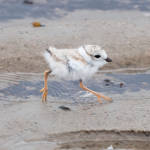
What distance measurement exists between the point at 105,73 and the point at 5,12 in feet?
9.01

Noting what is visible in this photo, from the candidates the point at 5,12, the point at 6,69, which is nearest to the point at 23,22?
the point at 5,12

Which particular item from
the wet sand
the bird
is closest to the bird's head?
the bird

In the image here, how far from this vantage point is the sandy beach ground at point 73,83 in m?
3.43

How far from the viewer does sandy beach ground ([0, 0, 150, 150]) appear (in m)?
3.43

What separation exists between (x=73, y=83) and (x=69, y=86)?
0.45ft

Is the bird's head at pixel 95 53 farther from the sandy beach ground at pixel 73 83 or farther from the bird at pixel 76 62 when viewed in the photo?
the sandy beach ground at pixel 73 83

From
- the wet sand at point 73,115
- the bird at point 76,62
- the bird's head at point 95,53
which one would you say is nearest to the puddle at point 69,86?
the wet sand at point 73,115

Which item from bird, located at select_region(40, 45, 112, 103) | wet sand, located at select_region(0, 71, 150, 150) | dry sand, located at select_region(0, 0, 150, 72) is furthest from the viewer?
dry sand, located at select_region(0, 0, 150, 72)

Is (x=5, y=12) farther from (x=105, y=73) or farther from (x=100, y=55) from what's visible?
(x=100, y=55)

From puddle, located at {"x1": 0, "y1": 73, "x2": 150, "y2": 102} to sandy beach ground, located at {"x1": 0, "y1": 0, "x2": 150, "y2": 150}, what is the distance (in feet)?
0.04

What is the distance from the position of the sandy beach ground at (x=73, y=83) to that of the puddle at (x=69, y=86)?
1cm

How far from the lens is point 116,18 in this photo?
6.71 meters

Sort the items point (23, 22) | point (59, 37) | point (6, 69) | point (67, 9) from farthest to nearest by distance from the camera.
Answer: point (67, 9), point (23, 22), point (59, 37), point (6, 69)

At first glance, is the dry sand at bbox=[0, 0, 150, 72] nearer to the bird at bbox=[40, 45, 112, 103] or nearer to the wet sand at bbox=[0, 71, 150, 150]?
the wet sand at bbox=[0, 71, 150, 150]
